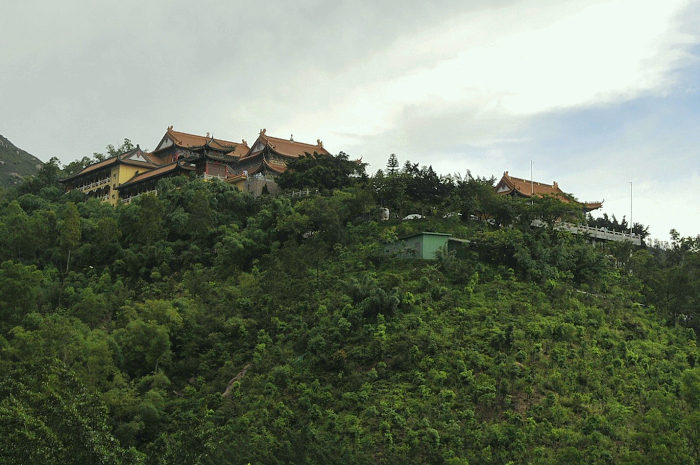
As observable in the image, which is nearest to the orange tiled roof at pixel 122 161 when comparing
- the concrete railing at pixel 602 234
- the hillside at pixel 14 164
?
the concrete railing at pixel 602 234

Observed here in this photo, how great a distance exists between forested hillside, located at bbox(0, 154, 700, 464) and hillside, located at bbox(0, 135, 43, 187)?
39634 mm

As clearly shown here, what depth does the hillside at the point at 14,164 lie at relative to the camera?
74.8 metres

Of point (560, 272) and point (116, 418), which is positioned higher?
point (560, 272)

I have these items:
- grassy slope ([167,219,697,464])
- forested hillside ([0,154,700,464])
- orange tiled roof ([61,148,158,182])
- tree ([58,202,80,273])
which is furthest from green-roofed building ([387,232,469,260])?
orange tiled roof ([61,148,158,182])

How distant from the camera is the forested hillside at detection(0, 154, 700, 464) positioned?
2055 centimetres

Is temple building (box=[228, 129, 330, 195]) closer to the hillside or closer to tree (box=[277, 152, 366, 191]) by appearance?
tree (box=[277, 152, 366, 191])

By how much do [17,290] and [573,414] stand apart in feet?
56.6

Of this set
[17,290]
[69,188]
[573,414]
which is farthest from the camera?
[69,188]

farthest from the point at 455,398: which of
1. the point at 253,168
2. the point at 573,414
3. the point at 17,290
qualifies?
the point at 253,168

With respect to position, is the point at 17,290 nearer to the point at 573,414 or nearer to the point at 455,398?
the point at 455,398

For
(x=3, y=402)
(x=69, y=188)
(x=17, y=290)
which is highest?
(x=69, y=188)

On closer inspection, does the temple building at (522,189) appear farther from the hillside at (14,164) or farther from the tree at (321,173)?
the hillside at (14,164)

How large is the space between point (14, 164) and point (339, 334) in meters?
62.0

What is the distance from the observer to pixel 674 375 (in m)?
24.4
